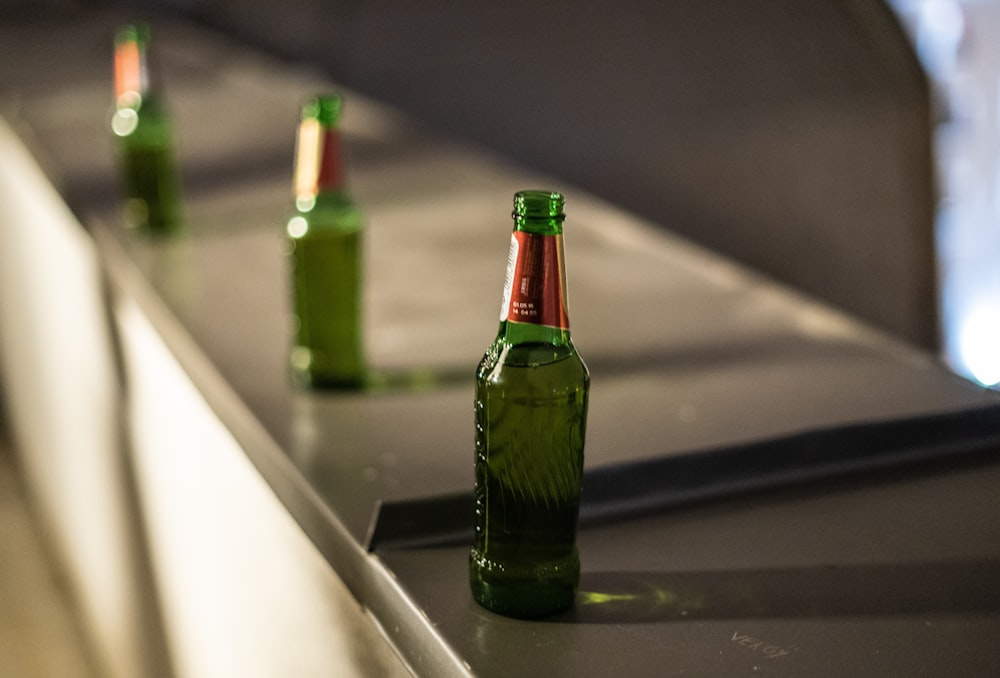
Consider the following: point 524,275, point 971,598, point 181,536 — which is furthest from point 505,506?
point 181,536

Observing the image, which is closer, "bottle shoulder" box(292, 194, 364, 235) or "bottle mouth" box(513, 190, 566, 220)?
"bottle mouth" box(513, 190, 566, 220)

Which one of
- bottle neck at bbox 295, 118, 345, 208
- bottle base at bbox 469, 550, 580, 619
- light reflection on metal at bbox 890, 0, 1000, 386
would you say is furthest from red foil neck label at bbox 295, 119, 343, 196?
light reflection on metal at bbox 890, 0, 1000, 386

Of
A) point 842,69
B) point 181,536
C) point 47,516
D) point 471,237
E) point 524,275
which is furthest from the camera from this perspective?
point 842,69

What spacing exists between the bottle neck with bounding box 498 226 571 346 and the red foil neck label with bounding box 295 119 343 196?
0.45 meters

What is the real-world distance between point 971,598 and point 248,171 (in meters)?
1.60

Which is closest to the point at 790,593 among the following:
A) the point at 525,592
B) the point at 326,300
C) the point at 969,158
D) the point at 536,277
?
the point at 525,592

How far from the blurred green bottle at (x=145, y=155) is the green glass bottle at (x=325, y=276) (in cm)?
60

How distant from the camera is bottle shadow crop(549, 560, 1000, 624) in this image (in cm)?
79

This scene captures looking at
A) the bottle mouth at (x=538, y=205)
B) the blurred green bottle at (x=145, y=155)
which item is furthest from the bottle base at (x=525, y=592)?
the blurred green bottle at (x=145, y=155)

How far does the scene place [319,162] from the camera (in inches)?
45.9

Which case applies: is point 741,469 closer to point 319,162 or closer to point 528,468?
point 528,468

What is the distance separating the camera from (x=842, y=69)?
9.04 ft

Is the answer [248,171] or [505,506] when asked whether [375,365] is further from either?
[248,171]

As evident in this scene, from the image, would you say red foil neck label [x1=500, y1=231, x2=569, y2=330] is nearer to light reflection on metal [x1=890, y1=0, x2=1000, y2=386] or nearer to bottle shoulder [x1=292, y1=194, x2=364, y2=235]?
bottle shoulder [x1=292, y1=194, x2=364, y2=235]
